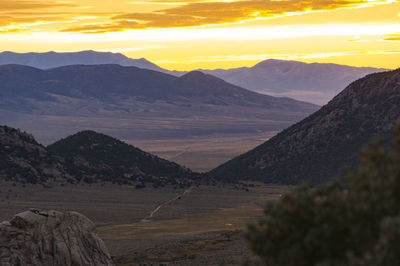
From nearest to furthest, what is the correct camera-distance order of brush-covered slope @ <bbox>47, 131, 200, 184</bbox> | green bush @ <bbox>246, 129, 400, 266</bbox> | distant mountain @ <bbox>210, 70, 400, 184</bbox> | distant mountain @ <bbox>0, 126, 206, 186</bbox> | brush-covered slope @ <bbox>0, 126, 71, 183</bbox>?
green bush @ <bbox>246, 129, 400, 266</bbox>, brush-covered slope @ <bbox>0, 126, 71, 183</bbox>, distant mountain @ <bbox>0, 126, 206, 186</bbox>, brush-covered slope @ <bbox>47, 131, 200, 184</bbox>, distant mountain @ <bbox>210, 70, 400, 184</bbox>

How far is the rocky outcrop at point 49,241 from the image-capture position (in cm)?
3394

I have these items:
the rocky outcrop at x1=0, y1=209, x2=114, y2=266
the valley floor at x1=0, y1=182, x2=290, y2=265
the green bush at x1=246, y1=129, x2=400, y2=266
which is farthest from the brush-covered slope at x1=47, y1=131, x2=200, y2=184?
the green bush at x1=246, y1=129, x2=400, y2=266

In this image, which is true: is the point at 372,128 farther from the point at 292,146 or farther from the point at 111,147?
the point at 111,147

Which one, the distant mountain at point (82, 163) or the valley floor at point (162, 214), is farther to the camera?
the distant mountain at point (82, 163)

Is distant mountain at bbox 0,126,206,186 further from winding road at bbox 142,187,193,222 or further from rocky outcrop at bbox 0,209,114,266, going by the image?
rocky outcrop at bbox 0,209,114,266

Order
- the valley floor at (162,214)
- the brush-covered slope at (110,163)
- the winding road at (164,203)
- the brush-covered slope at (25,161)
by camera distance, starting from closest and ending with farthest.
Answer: the valley floor at (162,214), the winding road at (164,203), the brush-covered slope at (25,161), the brush-covered slope at (110,163)

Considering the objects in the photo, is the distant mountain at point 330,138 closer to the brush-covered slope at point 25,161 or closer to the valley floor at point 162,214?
the valley floor at point 162,214

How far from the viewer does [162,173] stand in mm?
100125

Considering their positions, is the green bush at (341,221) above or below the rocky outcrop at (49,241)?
above

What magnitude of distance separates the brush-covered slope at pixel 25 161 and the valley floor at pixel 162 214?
274 cm

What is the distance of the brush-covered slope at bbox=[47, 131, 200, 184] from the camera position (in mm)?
91812

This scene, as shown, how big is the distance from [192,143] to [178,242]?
481 ft

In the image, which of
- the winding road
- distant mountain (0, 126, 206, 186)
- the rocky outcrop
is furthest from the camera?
distant mountain (0, 126, 206, 186)

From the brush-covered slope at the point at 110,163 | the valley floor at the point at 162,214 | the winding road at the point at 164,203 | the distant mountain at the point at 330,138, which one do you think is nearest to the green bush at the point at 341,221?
the valley floor at the point at 162,214
